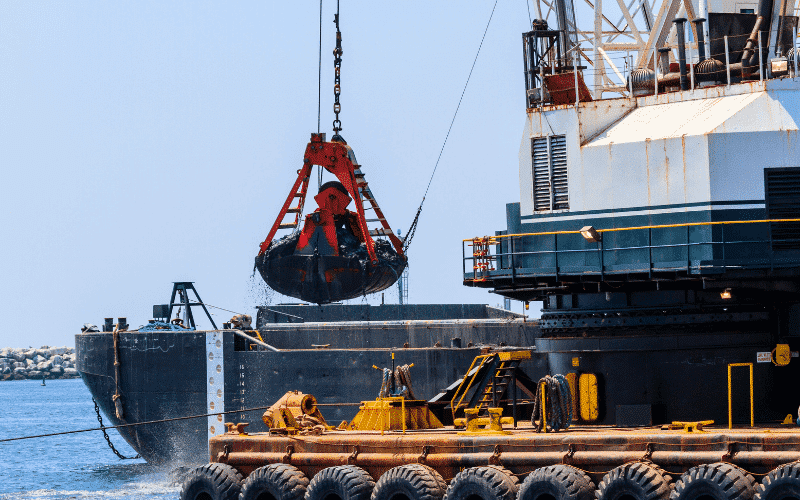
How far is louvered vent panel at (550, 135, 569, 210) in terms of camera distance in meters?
27.1

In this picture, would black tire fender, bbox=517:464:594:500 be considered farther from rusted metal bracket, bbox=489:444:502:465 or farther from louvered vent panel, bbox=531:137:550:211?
louvered vent panel, bbox=531:137:550:211

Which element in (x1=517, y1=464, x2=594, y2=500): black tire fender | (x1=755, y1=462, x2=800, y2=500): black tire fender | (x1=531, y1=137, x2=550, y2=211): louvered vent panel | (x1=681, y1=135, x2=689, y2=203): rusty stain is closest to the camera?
(x1=755, y1=462, x2=800, y2=500): black tire fender

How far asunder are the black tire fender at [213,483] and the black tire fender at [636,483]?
25.1 feet

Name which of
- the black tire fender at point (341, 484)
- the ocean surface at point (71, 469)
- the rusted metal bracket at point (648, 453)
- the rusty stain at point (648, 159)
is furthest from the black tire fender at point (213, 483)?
the ocean surface at point (71, 469)

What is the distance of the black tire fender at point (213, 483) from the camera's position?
86.9ft

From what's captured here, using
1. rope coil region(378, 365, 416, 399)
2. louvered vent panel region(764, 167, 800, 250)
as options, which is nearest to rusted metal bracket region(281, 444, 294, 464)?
rope coil region(378, 365, 416, 399)

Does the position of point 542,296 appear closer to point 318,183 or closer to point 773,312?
point 773,312

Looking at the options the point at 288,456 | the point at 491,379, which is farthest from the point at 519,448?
the point at 288,456

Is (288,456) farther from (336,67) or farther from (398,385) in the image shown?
(336,67)

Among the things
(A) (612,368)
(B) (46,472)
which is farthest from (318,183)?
(A) (612,368)

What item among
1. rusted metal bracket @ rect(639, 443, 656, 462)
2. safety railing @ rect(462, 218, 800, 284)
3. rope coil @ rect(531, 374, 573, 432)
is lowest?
rusted metal bracket @ rect(639, 443, 656, 462)

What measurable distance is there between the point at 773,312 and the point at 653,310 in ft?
6.99

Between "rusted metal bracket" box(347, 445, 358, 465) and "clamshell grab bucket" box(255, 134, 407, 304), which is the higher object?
"clamshell grab bucket" box(255, 134, 407, 304)

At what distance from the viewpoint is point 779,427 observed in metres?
23.6
